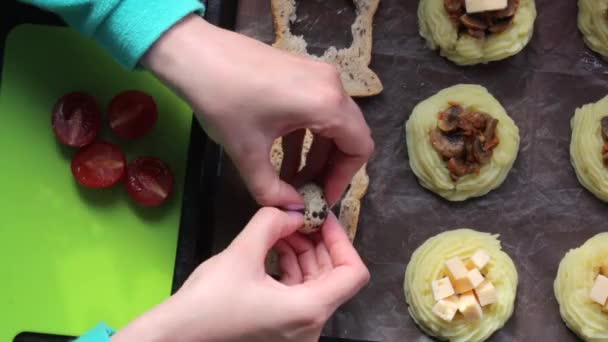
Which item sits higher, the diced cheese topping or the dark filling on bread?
the dark filling on bread

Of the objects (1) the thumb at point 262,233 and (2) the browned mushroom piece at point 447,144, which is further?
(2) the browned mushroom piece at point 447,144

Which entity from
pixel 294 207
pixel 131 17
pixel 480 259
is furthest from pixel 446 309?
pixel 131 17

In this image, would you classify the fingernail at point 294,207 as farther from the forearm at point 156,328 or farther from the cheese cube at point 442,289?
the cheese cube at point 442,289

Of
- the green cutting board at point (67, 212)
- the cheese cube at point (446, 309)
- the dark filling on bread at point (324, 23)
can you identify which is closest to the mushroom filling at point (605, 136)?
the cheese cube at point (446, 309)

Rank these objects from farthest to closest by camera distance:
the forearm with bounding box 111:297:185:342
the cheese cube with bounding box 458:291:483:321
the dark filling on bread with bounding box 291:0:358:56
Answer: the dark filling on bread with bounding box 291:0:358:56, the cheese cube with bounding box 458:291:483:321, the forearm with bounding box 111:297:185:342

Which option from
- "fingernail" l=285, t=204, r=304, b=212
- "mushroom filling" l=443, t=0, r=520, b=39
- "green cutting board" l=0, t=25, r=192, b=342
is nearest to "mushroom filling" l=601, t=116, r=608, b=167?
"mushroom filling" l=443, t=0, r=520, b=39

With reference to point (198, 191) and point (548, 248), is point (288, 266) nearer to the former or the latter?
point (198, 191)

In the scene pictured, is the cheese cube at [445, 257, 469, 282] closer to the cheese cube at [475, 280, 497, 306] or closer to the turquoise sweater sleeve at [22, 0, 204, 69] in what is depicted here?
the cheese cube at [475, 280, 497, 306]
